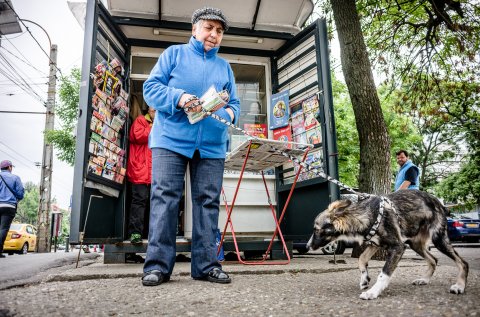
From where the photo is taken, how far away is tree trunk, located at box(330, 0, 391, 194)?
5.95 m

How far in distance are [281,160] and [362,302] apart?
95.8 inches

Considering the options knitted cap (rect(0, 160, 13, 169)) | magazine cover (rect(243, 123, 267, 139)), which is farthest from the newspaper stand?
knitted cap (rect(0, 160, 13, 169))

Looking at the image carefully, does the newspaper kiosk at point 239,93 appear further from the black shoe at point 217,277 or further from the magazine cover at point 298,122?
the black shoe at point 217,277

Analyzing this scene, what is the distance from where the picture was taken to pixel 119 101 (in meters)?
5.29

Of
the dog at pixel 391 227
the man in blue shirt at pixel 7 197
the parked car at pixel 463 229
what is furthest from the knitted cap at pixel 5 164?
the parked car at pixel 463 229

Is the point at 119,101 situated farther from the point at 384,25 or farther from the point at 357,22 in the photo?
the point at 384,25

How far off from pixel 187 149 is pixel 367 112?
3922 millimetres

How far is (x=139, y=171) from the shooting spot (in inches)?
219

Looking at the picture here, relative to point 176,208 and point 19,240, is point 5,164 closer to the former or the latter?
point 176,208

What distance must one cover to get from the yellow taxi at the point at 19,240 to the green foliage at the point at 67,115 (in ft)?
13.3

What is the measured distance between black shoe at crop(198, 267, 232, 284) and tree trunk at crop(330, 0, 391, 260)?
143 inches

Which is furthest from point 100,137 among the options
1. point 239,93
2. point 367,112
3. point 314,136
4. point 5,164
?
point 5,164

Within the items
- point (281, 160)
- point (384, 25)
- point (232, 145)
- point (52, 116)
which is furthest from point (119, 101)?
point (52, 116)

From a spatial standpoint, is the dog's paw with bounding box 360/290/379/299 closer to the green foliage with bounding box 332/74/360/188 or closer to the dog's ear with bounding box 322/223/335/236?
the dog's ear with bounding box 322/223/335/236
